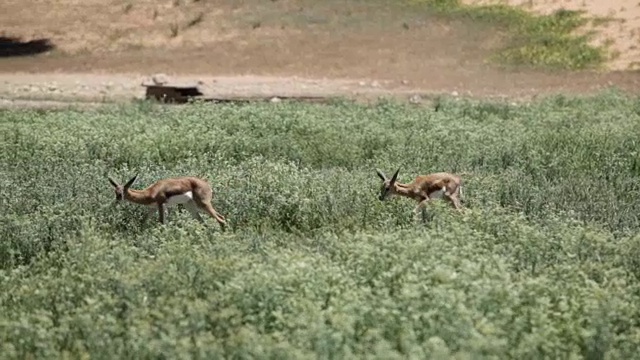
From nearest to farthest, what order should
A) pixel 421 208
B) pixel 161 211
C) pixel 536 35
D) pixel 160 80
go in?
pixel 161 211 → pixel 421 208 → pixel 160 80 → pixel 536 35

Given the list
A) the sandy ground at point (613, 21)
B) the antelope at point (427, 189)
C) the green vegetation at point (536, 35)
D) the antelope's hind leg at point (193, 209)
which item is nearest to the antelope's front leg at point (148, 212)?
the antelope's hind leg at point (193, 209)

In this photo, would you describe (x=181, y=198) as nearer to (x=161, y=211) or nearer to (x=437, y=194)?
(x=161, y=211)

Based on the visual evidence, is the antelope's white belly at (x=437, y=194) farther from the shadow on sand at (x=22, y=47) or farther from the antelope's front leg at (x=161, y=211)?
the shadow on sand at (x=22, y=47)

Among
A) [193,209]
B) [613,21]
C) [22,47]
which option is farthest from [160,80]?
[193,209]

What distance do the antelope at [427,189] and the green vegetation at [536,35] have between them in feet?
53.9

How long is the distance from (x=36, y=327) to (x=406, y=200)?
212 inches

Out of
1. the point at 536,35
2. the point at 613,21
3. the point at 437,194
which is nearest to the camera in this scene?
the point at 437,194

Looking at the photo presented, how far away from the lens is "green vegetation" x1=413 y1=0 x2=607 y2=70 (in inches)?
1126

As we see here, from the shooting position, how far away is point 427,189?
12.4 meters

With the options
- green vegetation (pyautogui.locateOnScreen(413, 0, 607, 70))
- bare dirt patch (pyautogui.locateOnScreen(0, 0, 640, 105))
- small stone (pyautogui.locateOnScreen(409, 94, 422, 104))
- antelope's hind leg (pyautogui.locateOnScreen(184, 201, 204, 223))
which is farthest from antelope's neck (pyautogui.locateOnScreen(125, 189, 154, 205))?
green vegetation (pyautogui.locateOnScreen(413, 0, 607, 70))

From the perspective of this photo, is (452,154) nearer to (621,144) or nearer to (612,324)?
(621,144)

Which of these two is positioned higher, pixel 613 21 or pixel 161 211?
pixel 613 21

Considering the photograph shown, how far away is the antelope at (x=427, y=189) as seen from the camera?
12227mm

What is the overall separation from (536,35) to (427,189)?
61.8ft
